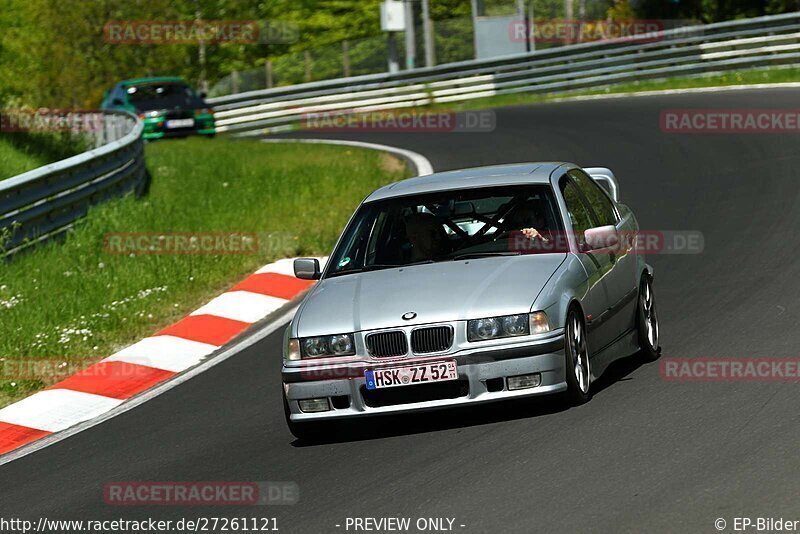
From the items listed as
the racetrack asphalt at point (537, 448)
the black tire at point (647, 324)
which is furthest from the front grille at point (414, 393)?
the black tire at point (647, 324)

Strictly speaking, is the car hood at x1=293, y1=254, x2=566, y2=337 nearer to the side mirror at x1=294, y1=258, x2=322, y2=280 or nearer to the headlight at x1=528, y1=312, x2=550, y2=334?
the headlight at x1=528, y1=312, x2=550, y2=334

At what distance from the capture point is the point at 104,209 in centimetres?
1725

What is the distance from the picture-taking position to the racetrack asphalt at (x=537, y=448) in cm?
623

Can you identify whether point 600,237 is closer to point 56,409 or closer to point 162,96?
point 56,409

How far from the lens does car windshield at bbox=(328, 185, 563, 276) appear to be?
8.88 meters

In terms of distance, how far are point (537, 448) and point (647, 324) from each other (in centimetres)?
250

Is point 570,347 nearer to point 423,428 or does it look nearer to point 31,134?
point 423,428

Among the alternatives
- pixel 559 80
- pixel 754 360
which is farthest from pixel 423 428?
pixel 559 80

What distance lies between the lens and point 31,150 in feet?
78.2

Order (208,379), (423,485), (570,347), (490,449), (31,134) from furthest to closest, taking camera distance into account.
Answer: (31,134), (208,379), (570,347), (490,449), (423,485)

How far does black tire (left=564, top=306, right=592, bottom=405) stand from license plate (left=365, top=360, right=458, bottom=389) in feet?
2.14

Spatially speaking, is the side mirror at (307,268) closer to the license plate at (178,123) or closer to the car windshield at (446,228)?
the car windshield at (446,228)

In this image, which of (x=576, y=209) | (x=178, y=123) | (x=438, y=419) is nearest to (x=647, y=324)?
(x=576, y=209)

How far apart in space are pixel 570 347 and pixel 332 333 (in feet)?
4.35
